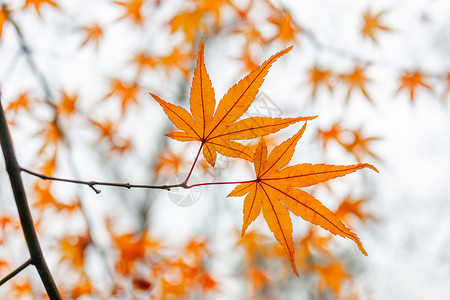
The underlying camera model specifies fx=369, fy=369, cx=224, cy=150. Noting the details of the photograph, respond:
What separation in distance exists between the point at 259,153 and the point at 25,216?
288 mm

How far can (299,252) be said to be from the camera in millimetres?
1716

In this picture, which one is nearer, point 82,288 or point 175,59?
point 82,288

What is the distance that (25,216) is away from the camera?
43 cm

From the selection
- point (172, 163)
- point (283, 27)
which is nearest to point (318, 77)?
point (283, 27)

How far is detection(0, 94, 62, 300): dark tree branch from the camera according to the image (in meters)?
0.41

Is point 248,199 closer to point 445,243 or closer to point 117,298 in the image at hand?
point 117,298

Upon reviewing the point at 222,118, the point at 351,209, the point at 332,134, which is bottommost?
the point at 222,118

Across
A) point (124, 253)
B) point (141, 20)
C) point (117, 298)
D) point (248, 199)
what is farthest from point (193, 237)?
point (248, 199)

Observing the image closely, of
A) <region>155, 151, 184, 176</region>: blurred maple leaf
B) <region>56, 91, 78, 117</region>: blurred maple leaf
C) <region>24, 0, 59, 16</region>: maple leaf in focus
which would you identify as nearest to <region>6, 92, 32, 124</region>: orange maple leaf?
<region>56, 91, 78, 117</region>: blurred maple leaf

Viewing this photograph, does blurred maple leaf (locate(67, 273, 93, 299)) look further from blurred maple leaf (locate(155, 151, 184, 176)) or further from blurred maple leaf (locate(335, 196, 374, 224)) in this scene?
blurred maple leaf (locate(335, 196, 374, 224))

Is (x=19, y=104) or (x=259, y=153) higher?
(x=19, y=104)

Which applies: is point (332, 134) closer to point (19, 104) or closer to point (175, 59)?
point (175, 59)

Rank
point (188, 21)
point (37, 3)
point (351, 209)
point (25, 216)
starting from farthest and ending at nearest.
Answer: point (188, 21) < point (351, 209) < point (37, 3) < point (25, 216)

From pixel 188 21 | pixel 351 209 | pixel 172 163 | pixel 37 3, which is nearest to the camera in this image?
pixel 37 3
